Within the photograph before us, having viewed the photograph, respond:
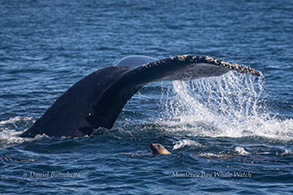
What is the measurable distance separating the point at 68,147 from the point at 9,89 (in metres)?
8.49

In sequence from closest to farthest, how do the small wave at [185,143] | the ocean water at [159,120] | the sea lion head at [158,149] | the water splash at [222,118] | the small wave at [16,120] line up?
the ocean water at [159,120]
the sea lion head at [158,149]
the small wave at [185,143]
the water splash at [222,118]
the small wave at [16,120]

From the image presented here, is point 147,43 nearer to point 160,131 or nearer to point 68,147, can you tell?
point 160,131

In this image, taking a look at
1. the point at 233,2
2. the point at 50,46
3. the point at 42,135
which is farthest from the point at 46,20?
the point at 42,135

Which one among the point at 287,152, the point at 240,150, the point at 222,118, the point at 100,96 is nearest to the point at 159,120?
the point at 222,118

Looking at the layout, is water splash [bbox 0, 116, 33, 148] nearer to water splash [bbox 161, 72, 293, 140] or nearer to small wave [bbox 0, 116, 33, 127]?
small wave [bbox 0, 116, 33, 127]

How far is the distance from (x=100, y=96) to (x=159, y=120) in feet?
14.7

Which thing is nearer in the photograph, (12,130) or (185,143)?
(185,143)

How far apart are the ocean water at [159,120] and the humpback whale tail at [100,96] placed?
340mm

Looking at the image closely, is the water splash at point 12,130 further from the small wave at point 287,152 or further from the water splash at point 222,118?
the small wave at point 287,152

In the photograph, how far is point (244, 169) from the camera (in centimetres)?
870

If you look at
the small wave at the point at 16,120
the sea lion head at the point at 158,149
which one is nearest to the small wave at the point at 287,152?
the sea lion head at the point at 158,149

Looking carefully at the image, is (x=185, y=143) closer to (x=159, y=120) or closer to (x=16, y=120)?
(x=159, y=120)

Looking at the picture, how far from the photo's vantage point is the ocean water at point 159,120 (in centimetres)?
847

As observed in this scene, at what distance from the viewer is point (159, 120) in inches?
512
